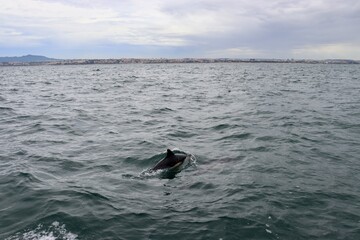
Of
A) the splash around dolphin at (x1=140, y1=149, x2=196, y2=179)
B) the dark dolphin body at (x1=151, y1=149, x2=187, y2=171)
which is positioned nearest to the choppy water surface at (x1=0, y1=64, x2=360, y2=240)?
the splash around dolphin at (x1=140, y1=149, x2=196, y2=179)

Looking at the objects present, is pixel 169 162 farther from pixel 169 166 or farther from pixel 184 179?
pixel 184 179

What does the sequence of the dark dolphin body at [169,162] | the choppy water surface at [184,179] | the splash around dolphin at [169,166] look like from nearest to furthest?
the choppy water surface at [184,179] < the splash around dolphin at [169,166] < the dark dolphin body at [169,162]

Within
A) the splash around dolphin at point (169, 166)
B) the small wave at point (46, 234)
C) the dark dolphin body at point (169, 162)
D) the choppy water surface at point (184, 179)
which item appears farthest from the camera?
the dark dolphin body at point (169, 162)

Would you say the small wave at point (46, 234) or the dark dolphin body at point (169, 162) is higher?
the dark dolphin body at point (169, 162)

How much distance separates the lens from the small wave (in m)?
9.32

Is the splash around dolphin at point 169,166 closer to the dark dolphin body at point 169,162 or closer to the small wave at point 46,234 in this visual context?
the dark dolphin body at point 169,162

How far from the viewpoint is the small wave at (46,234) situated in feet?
30.6

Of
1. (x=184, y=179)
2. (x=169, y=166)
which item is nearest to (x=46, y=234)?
(x=184, y=179)

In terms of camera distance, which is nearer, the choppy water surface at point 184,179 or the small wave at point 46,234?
the small wave at point 46,234

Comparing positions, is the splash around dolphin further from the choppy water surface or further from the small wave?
the small wave

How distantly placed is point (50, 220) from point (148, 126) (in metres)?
15.7

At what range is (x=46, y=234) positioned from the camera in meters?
9.54

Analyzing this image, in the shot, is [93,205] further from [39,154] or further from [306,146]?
[306,146]

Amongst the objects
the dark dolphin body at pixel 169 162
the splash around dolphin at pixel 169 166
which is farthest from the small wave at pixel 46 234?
the dark dolphin body at pixel 169 162
